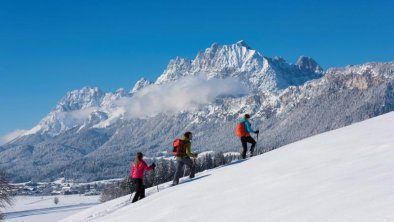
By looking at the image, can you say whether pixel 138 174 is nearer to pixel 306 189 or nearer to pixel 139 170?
pixel 139 170

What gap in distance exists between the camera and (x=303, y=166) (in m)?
16.8

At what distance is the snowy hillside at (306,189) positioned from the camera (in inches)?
407

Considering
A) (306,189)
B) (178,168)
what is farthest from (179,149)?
(306,189)

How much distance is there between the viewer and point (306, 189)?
1302 centimetres

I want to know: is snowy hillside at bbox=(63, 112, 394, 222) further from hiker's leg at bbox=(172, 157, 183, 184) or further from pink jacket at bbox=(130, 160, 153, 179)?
pink jacket at bbox=(130, 160, 153, 179)

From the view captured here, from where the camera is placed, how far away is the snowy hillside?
407 inches

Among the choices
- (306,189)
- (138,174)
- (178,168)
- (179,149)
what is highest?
(179,149)

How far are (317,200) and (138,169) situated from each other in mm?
13653

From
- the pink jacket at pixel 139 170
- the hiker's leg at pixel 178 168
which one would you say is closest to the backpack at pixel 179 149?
the hiker's leg at pixel 178 168

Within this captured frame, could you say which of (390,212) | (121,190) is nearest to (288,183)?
(390,212)

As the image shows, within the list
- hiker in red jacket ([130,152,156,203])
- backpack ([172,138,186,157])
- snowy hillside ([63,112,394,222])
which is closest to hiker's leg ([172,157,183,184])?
backpack ([172,138,186,157])

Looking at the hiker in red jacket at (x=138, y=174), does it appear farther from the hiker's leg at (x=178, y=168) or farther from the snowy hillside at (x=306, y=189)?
the snowy hillside at (x=306, y=189)

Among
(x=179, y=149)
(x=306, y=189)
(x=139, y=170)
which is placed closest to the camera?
(x=306, y=189)

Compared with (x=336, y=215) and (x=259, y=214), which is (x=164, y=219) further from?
(x=336, y=215)
